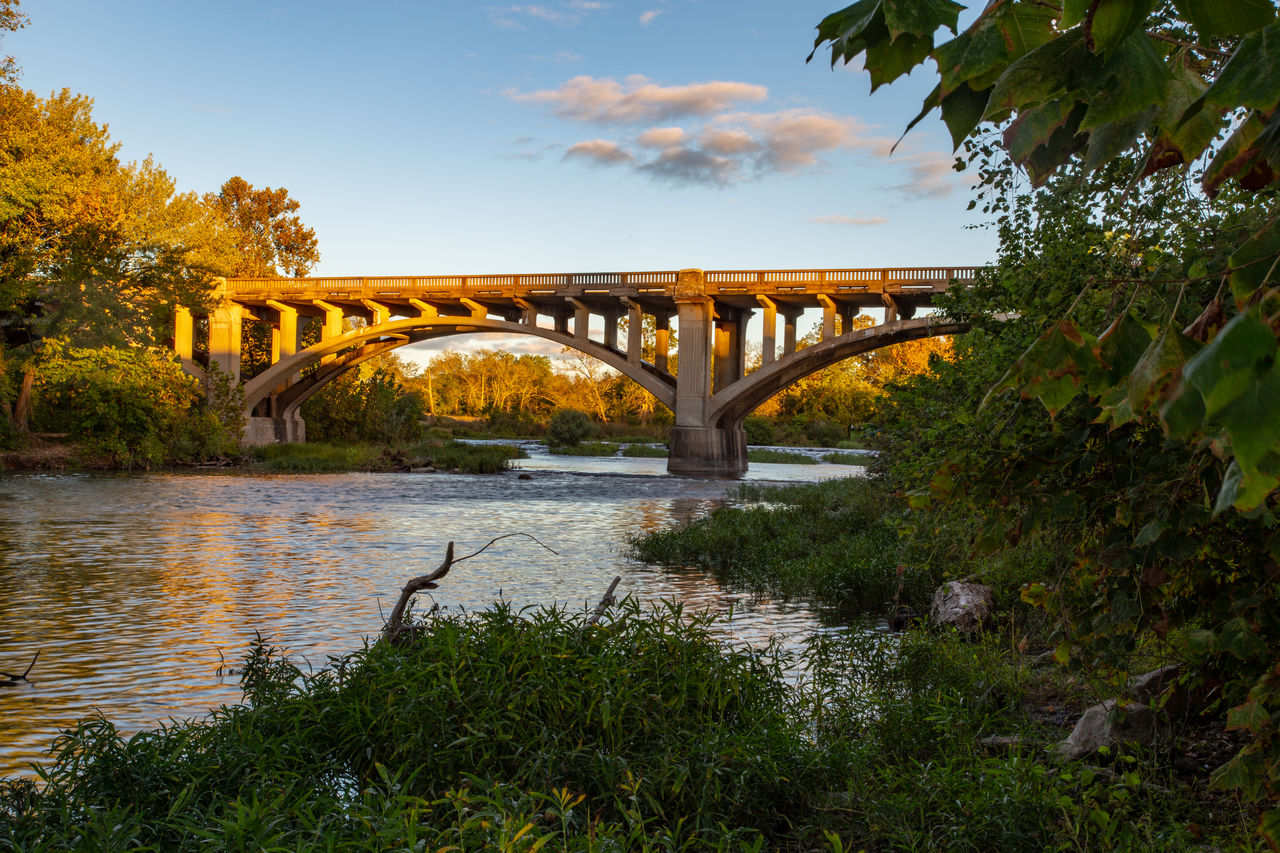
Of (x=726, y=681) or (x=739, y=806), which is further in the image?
(x=726, y=681)

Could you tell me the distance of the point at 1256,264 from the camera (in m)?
1.04

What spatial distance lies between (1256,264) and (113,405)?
32.6m

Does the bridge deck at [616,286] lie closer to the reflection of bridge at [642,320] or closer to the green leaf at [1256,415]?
the reflection of bridge at [642,320]

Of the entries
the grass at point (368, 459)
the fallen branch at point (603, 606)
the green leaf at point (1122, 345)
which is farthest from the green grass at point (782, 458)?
the green leaf at point (1122, 345)

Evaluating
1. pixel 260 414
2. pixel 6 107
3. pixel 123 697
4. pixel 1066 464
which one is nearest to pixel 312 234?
pixel 260 414

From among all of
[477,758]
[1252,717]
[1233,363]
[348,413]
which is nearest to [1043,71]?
[1233,363]

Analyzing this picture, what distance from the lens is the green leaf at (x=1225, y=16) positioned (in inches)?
33.1

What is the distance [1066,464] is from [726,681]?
2598 mm

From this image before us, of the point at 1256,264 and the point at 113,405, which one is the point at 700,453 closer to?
the point at 113,405

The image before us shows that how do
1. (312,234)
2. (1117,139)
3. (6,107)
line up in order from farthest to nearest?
(312,234), (6,107), (1117,139)

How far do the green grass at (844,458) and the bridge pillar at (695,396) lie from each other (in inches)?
368

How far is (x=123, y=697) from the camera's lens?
20.3 feet

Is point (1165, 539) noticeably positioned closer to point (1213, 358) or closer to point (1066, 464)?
point (1066, 464)

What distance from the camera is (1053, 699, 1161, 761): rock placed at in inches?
163
